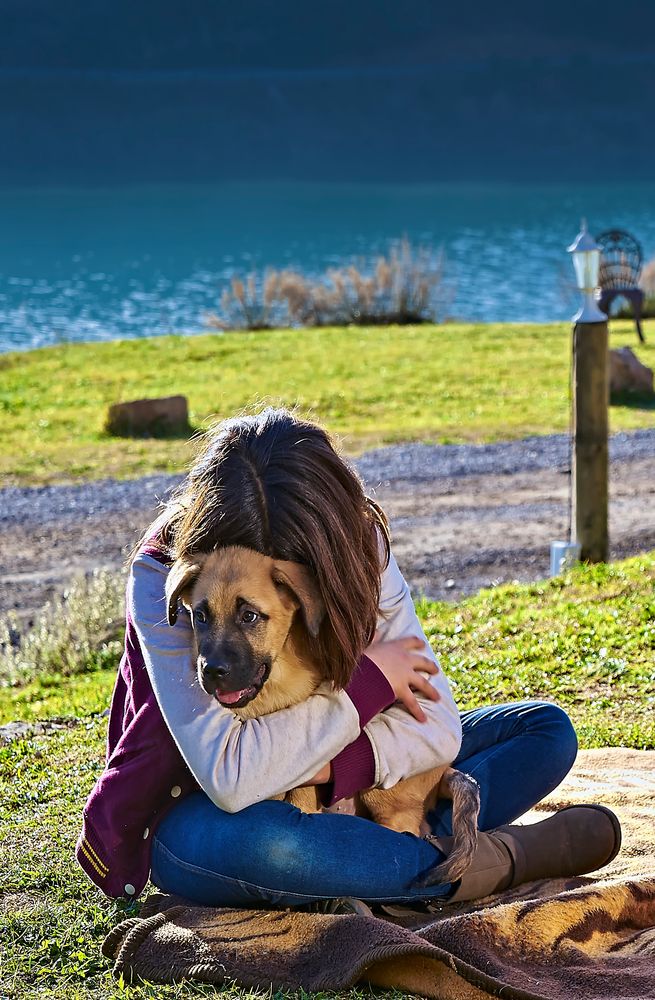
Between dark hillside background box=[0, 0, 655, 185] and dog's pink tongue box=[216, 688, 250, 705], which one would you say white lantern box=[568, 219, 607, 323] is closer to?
dog's pink tongue box=[216, 688, 250, 705]

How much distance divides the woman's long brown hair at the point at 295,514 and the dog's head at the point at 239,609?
0.04m

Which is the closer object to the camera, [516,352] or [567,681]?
[567,681]

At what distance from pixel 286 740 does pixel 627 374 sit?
47.5 feet

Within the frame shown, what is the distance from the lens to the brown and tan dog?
288 cm

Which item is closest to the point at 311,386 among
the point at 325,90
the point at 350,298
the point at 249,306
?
the point at 350,298

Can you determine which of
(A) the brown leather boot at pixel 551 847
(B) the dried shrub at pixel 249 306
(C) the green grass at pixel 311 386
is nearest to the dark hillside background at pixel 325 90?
(B) the dried shrub at pixel 249 306

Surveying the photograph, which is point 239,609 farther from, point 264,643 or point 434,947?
point 434,947

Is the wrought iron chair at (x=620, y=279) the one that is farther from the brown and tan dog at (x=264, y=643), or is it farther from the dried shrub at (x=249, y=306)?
the brown and tan dog at (x=264, y=643)

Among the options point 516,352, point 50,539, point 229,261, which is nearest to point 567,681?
point 50,539

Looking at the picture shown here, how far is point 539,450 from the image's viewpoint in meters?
13.7

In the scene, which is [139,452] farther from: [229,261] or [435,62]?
[435,62]

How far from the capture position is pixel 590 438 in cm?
807

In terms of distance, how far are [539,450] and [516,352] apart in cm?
767

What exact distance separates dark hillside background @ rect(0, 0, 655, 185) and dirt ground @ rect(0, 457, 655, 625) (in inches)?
3857
